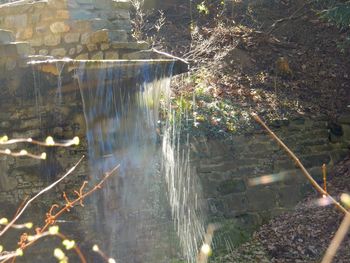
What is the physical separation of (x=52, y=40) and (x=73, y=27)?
350 millimetres

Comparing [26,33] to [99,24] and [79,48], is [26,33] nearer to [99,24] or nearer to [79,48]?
[79,48]

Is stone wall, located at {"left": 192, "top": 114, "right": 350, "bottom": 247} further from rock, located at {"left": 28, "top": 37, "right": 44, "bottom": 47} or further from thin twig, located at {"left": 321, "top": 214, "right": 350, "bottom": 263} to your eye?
thin twig, located at {"left": 321, "top": 214, "right": 350, "bottom": 263}

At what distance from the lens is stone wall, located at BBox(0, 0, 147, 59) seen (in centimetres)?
648

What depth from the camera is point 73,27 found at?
653cm

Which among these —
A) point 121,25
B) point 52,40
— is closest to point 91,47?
point 52,40

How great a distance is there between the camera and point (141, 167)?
6570mm

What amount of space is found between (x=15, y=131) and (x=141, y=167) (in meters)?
1.59

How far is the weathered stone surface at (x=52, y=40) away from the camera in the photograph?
21.7 ft

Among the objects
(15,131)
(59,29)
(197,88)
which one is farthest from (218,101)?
(15,131)

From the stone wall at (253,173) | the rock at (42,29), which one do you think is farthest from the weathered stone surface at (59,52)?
the stone wall at (253,173)

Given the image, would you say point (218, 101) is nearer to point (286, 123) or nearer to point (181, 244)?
point (286, 123)

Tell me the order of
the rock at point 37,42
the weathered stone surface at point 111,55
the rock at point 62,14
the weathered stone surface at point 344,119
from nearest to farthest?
the weathered stone surface at point 111,55 < the rock at point 62,14 < the rock at point 37,42 < the weathered stone surface at point 344,119

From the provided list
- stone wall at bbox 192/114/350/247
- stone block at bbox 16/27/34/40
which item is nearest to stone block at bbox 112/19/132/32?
stone block at bbox 16/27/34/40

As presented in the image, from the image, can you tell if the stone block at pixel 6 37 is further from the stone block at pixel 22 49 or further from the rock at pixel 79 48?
the rock at pixel 79 48
